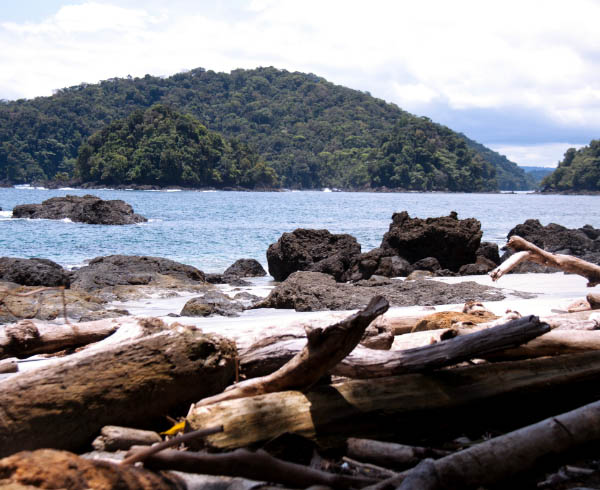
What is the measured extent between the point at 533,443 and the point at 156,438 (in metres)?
1.86

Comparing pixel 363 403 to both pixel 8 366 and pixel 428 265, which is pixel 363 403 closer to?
pixel 8 366

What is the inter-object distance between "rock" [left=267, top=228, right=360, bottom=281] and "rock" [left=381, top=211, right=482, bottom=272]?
127cm

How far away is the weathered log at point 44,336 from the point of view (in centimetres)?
418

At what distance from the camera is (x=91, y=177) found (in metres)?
102

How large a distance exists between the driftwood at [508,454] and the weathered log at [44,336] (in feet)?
9.26

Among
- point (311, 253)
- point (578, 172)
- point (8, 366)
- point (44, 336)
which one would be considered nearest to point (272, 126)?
point (578, 172)

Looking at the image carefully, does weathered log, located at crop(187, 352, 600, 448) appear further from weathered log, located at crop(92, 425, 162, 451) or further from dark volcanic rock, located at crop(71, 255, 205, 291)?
dark volcanic rock, located at crop(71, 255, 205, 291)

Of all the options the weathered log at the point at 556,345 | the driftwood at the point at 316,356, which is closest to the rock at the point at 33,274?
the driftwood at the point at 316,356

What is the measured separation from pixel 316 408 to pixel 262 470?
62cm

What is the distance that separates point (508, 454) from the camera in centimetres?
248

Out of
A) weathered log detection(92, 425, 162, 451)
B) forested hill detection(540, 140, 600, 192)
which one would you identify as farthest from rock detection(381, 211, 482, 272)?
forested hill detection(540, 140, 600, 192)

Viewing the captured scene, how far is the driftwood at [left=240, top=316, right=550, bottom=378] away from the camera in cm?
318

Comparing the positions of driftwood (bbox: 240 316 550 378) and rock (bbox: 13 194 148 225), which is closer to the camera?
driftwood (bbox: 240 316 550 378)

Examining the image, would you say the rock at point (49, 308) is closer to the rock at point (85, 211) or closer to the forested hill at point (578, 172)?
the rock at point (85, 211)
